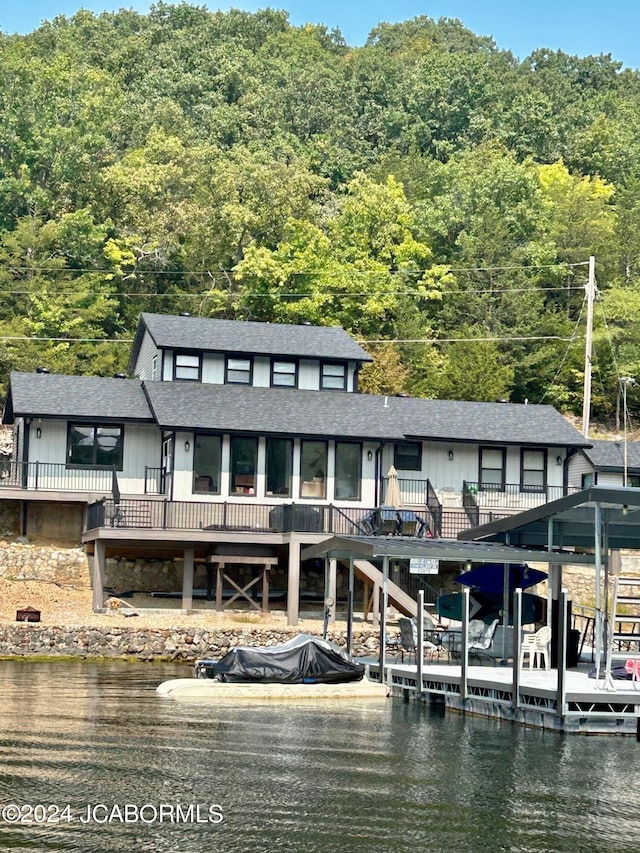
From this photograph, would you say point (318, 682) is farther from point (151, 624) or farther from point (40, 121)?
point (40, 121)

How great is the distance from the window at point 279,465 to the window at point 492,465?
22.8 feet

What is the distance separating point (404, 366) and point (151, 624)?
1083 inches

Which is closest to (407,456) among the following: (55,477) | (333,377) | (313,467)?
(313,467)

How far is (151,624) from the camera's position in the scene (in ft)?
130

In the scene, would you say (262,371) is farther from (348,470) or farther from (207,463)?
(207,463)

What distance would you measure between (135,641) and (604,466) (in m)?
20.2

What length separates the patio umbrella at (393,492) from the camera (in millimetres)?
43531

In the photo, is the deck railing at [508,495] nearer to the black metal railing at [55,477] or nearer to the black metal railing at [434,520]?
the black metal railing at [434,520]

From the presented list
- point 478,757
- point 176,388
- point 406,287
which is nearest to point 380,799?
point 478,757

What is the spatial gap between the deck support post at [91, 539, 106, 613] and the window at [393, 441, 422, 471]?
35.2ft

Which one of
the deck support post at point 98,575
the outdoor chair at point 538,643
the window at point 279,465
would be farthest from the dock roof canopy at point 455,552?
the window at point 279,465

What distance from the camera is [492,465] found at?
158 feet

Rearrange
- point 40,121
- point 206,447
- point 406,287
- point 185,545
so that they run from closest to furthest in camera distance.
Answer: point 185,545
point 206,447
point 406,287
point 40,121

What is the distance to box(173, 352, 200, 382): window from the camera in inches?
1934
